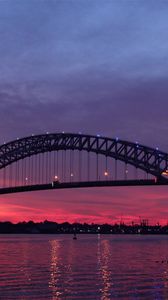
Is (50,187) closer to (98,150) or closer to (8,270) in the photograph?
(98,150)

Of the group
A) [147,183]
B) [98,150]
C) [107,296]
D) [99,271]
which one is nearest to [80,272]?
[99,271]

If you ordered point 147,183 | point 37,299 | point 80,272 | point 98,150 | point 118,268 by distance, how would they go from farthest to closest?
point 98,150, point 147,183, point 118,268, point 80,272, point 37,299

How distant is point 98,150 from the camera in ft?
331

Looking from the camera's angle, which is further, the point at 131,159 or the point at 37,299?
the point at 131,159

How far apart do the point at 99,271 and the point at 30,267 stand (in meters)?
6.35

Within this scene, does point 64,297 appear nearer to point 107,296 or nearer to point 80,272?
point 107,296

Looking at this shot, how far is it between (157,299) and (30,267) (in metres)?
21.1

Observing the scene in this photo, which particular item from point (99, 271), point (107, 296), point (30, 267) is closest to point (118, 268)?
point (99, 271)

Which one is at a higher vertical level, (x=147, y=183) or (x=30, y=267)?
(x=147, y=183)

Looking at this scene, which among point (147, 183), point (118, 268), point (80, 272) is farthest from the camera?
point (147, 183)

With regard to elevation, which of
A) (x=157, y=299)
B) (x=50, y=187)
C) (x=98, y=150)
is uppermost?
(x=98, y=150)

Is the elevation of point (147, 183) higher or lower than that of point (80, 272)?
higher

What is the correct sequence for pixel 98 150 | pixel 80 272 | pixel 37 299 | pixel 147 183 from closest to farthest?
pixel 37 299 → pixel 80 272 → pixel 147 183 → pixel 98 150

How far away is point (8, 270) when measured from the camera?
47781 mm
